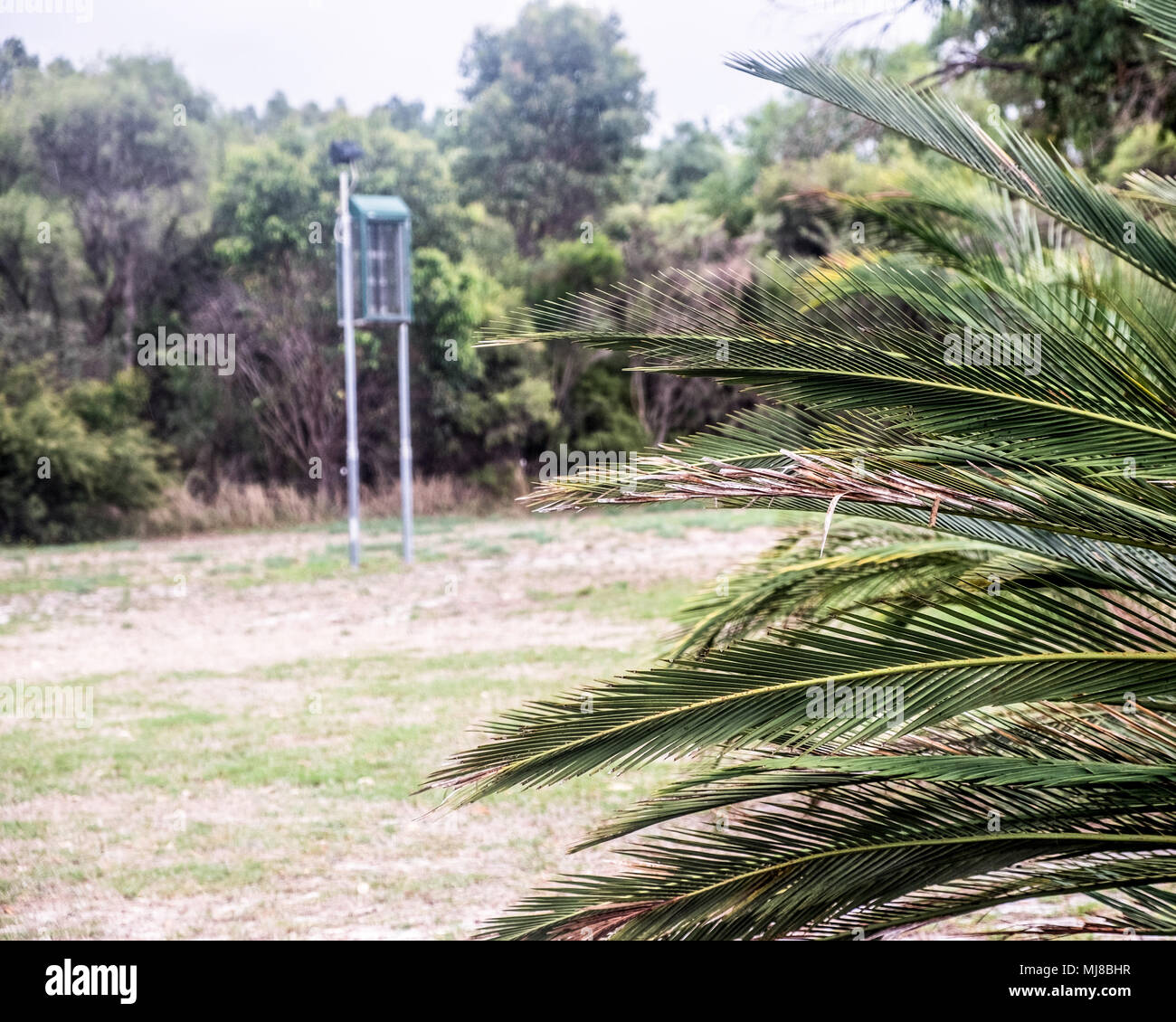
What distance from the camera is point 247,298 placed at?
64.5 ft

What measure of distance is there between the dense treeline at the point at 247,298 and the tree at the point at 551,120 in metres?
2.44

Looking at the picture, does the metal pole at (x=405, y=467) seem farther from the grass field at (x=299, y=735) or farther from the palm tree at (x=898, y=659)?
the palm tree at (x=898, y=659)

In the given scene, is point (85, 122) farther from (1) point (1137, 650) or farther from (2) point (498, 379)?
(1) point (1137, 650)

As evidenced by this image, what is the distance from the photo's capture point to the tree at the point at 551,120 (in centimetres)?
2528

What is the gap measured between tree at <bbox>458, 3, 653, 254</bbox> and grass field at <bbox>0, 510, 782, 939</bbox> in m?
13.4

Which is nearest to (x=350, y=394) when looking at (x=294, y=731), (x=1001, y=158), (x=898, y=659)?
(x=294, y=731)

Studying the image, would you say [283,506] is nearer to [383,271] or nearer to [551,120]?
[383,271]

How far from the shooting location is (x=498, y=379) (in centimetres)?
2059

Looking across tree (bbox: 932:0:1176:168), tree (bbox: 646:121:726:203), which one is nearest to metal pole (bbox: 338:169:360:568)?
tree (bbox: 932:0:1176:168)

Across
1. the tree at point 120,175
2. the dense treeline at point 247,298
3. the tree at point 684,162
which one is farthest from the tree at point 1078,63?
the tree at point 684,162

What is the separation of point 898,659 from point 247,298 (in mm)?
19173

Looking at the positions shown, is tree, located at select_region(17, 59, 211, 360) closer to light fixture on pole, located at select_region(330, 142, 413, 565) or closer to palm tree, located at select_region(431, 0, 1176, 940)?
light fixture on pole, located at select_region(330, 142, 413, 565)

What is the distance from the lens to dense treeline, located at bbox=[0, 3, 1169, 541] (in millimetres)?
17859
